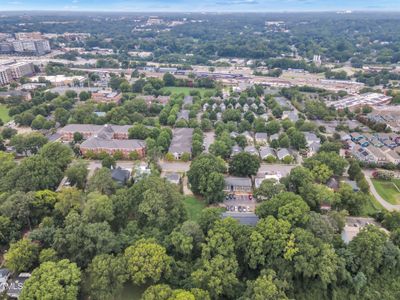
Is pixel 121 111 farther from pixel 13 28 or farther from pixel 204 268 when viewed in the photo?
pixel 13 28

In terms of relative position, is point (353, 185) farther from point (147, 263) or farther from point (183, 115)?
point (183, 115)

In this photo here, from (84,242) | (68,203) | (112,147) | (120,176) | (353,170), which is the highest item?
(84,242)

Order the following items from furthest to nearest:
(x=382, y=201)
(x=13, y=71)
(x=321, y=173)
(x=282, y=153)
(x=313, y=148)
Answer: (x=13, y=71) < (x=313, y=148) < (x=282, y=153) < (x=321, y=173) < (x=382, y=201)

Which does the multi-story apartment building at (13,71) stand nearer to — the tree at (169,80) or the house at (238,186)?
the tree at (169,80)

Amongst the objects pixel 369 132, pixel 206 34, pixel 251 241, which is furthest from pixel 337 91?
pixel 206 34

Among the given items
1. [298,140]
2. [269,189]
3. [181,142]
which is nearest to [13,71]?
[181,142]

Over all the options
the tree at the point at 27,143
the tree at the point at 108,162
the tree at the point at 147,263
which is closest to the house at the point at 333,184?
the tree at the point at 147,263
